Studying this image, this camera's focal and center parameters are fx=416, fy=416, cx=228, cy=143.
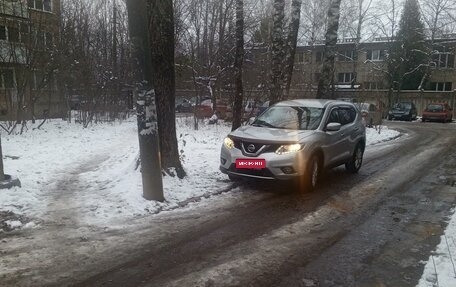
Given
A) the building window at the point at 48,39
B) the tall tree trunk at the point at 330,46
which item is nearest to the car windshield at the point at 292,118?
the tall tree trunk at the point at 330,46

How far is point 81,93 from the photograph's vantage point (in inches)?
790

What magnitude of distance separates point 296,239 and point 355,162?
5.16 meters

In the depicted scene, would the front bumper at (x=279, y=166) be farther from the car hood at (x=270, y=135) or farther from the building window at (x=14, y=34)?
the building window at (x=14, y=34)

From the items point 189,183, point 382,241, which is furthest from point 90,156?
point 382,241

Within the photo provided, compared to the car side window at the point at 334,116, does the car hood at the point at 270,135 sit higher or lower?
lower

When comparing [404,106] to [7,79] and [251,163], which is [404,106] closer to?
[7,79]

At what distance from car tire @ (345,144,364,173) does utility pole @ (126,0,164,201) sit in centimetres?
508

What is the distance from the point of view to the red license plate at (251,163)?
746 centimetres

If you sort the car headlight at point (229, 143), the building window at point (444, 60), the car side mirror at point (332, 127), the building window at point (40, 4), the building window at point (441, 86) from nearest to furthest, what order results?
the car headlight at point (229, 143) → the car side mirror at point (332, 127) → the building window at point (40, 4) → the building window at point (444, 60) → the building window at point (441, 86)

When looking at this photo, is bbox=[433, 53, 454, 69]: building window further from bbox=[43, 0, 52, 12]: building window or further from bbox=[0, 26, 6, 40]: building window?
bbox=[0, 26, 6, 40]: building window

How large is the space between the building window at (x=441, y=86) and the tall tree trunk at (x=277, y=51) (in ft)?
130

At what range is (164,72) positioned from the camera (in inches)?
303

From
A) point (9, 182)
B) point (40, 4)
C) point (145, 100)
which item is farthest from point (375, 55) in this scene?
point (9, 182)

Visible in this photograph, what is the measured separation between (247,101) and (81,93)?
802cm
